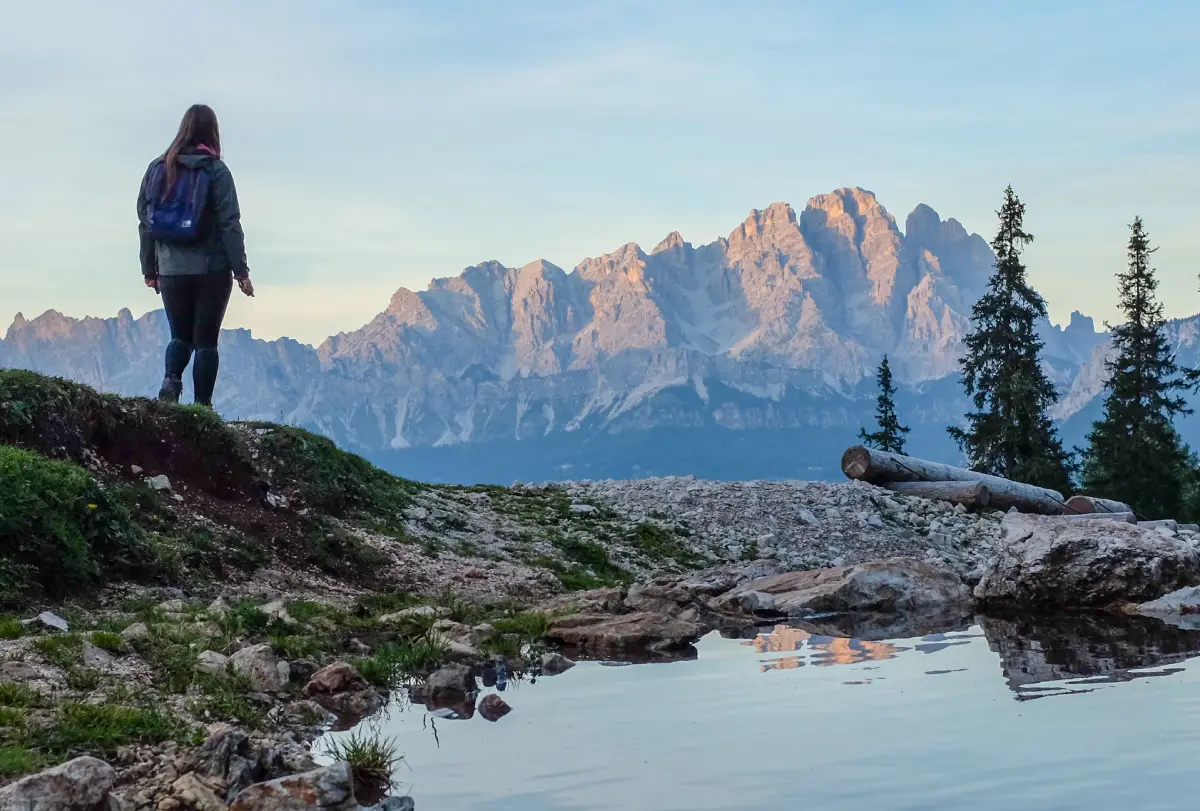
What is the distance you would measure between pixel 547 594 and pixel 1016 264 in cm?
4663

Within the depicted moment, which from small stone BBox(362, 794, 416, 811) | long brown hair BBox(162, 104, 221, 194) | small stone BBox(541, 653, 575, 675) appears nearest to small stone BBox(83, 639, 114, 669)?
small stone BBox(362, 794, 416, 811)

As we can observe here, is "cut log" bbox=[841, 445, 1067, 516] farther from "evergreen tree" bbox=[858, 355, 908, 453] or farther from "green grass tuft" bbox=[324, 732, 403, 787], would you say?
"evergreen tree" bbox=[858, 355, 908, 453]

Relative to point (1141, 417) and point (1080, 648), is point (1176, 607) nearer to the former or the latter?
point (1080, 648)

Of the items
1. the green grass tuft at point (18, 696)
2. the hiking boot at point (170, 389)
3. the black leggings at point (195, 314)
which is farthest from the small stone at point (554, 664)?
the hiking boot at point (170, 389)

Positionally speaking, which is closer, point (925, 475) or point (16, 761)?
point (16, 761)

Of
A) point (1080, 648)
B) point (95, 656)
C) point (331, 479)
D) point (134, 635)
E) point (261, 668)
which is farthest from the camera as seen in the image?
point (331, 479)

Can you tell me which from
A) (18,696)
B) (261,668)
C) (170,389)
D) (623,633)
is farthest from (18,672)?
(170,389)

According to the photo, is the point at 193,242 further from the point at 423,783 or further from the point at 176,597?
the point at 423,783

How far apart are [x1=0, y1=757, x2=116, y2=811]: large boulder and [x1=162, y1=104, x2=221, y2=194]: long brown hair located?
13.5 metres

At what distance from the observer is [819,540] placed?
27.3 m

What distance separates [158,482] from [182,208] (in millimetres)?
4216

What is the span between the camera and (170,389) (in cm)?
2088

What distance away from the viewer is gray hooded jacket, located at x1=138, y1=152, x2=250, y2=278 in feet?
63.4

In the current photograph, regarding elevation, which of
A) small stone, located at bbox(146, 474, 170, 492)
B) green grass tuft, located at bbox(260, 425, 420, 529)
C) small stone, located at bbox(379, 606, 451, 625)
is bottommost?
small stone, located at bbox(379, 606, 451, 625)
